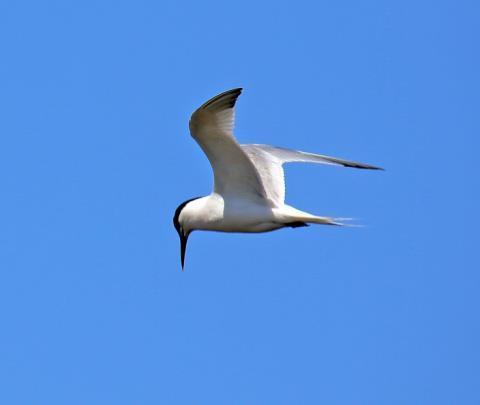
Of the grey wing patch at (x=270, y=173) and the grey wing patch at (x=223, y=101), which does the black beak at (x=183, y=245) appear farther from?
the grey wing patch at (x=223, y=101)

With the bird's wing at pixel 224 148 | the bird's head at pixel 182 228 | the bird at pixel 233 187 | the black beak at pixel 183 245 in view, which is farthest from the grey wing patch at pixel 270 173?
the black beak at pixel 183 245

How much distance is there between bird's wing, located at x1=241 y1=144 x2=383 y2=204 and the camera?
11852mm

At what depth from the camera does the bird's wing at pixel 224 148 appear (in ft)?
34.1

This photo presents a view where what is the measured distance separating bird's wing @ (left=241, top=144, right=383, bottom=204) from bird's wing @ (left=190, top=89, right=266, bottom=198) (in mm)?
365

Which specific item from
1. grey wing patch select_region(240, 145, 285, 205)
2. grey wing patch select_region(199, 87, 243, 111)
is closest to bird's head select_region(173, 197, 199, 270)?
grey wing patch select_region(240, 145, 285, 205)

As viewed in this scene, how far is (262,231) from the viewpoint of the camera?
11.4 meters

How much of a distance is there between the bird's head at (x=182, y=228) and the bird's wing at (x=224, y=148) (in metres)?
0.76

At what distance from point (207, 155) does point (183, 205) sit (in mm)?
1192

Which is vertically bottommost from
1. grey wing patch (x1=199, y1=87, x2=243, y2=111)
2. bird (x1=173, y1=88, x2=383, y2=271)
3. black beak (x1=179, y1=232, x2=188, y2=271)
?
black beak (x1=179, y1=232, x2=188, y2=271)

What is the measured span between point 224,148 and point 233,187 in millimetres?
610

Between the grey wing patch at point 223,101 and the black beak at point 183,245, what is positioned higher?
the grey wing patch at point 223,101

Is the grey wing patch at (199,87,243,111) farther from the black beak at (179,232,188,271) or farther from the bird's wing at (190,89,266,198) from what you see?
the black beak at (179,232,188,271)

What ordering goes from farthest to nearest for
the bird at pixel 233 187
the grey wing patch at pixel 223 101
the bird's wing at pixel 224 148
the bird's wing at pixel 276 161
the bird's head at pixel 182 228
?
the bird's head at pixel 182 228, the bird's wing at pixel 276 161, the bird at pixel 233 187, the bird's wing at pixel 224 148, the grey wing patch at pixel 223 101

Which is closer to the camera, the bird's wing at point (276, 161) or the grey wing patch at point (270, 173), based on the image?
the grey wing patch at point (270, 173)
